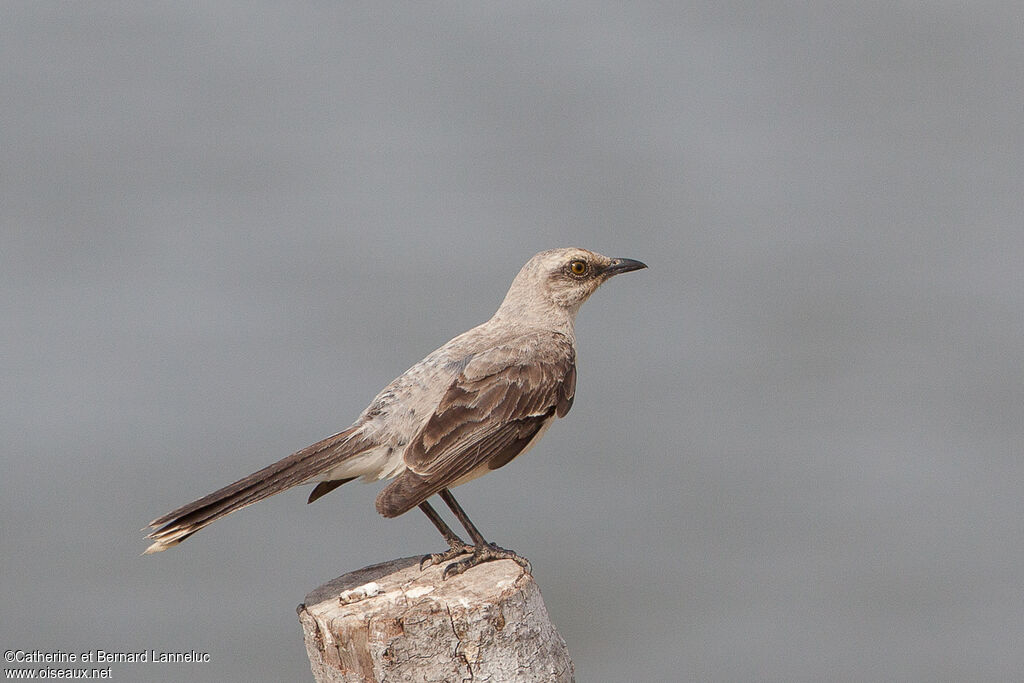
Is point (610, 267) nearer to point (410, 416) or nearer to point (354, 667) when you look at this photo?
point (410, 416)

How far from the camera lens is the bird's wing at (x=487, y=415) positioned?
6.05 meters

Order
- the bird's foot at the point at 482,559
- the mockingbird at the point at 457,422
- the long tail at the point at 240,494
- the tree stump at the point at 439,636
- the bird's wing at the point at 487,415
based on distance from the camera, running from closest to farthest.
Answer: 1. the tree stump at the point at 439,636
2. the bird's foot at the point at 482,559
3. the long tail at the point at 240,494
4. the mockingbird at the point at 457,422
5. the bird's wing at the point at 487,415

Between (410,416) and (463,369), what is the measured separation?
435mm

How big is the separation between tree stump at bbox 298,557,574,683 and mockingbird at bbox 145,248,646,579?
17.4 inches

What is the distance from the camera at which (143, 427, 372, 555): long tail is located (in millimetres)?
5664

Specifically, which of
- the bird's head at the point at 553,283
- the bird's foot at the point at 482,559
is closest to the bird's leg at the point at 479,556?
the bird's foot at the point at 482,559

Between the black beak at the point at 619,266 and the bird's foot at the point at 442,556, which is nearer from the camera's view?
the bird's foot at the point at 442,556

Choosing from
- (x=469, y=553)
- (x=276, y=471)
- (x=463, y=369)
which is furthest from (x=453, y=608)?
(x=463, y=369)

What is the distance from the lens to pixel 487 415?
6.46m

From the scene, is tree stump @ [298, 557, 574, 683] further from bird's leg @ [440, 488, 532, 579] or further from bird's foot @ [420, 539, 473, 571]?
bird's foot @ [420, 539, 473, 571]

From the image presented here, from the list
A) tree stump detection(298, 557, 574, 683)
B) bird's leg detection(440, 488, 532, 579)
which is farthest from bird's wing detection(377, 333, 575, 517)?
tree stump detection(298, 557, 574, 683)

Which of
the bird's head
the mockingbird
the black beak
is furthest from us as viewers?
the black beak

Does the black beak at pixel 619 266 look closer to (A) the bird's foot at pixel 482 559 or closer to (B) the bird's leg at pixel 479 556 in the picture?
(B) the bird's leg at pixel 479 556

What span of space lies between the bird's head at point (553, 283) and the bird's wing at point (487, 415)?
299 mm
